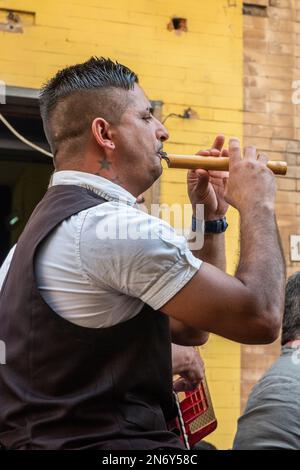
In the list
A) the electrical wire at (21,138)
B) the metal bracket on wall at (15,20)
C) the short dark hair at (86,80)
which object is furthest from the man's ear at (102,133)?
the metal bracket on wall at (15,20)

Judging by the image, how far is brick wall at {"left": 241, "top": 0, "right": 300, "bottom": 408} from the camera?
6555 millimetres

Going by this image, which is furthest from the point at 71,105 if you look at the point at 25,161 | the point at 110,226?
the point at 25,161

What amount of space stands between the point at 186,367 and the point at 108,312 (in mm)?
1308

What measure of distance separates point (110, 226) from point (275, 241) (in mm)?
470

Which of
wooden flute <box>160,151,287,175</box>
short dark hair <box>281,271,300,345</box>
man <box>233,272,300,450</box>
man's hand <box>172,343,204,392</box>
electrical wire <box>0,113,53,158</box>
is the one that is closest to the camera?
wooden flute <box>160,151,287,175</box>

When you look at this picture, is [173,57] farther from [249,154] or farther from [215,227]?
[249,154]

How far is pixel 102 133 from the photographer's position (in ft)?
8.54

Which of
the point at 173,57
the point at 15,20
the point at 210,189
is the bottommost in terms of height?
the point at 210,189

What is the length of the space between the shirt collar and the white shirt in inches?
4.6

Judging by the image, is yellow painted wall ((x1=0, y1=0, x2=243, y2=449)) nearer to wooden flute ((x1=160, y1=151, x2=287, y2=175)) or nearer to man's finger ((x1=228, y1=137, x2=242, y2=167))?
wooden flute ((x1=160, y1=151, x2=287, y2=175))

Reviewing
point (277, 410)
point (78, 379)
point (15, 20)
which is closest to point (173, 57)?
point (15, 20)

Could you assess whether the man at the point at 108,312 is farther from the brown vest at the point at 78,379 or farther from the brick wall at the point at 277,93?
the brick wall at the point at 277,93

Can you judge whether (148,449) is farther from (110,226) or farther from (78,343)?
(110,226)

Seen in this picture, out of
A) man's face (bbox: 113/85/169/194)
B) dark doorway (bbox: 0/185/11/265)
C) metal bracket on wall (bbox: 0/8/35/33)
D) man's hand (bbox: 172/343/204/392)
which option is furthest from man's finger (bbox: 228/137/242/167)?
dark doorway (bbox: 0/185/11/265)
